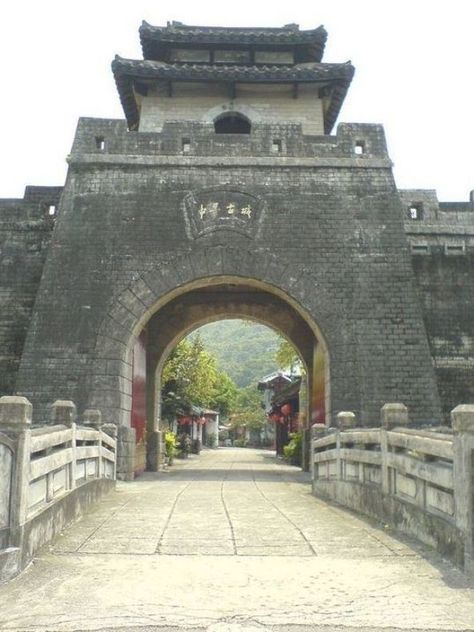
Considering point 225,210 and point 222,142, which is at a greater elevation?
point 222,142

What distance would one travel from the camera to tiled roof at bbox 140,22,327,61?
52.1 feet

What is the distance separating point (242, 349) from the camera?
357ft

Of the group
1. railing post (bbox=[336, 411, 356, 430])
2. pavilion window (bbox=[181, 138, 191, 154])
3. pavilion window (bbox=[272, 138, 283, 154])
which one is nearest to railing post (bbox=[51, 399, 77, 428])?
railing post (bbox=[336, 411, 356, 430])

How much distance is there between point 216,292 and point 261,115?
4423 millimetres

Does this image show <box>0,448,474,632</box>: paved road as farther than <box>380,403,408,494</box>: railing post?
No

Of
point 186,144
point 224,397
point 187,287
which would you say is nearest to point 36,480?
point 187,287

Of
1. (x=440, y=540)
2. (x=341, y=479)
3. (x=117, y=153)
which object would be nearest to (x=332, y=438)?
(x=341, y=479)

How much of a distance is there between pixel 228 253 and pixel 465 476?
307 inches

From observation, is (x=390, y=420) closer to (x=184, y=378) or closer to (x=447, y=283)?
(x=447, y=283)

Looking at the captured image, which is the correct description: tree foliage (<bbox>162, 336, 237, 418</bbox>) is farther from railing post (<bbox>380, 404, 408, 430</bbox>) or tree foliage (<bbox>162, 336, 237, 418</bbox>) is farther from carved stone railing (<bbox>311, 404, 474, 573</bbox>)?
railing post (<bbox>380, 404, 408, 430</bbox>)

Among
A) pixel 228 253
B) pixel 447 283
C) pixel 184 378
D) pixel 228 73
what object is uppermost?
pixel 228 73

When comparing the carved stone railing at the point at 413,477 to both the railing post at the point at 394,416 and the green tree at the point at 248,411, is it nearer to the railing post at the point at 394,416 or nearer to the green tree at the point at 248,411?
the railing post at the point at 394,416

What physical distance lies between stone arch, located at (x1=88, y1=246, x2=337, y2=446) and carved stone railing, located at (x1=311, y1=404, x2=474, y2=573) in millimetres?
3166

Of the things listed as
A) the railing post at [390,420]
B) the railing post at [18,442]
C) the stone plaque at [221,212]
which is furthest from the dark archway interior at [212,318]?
the railing post at [18,442]
